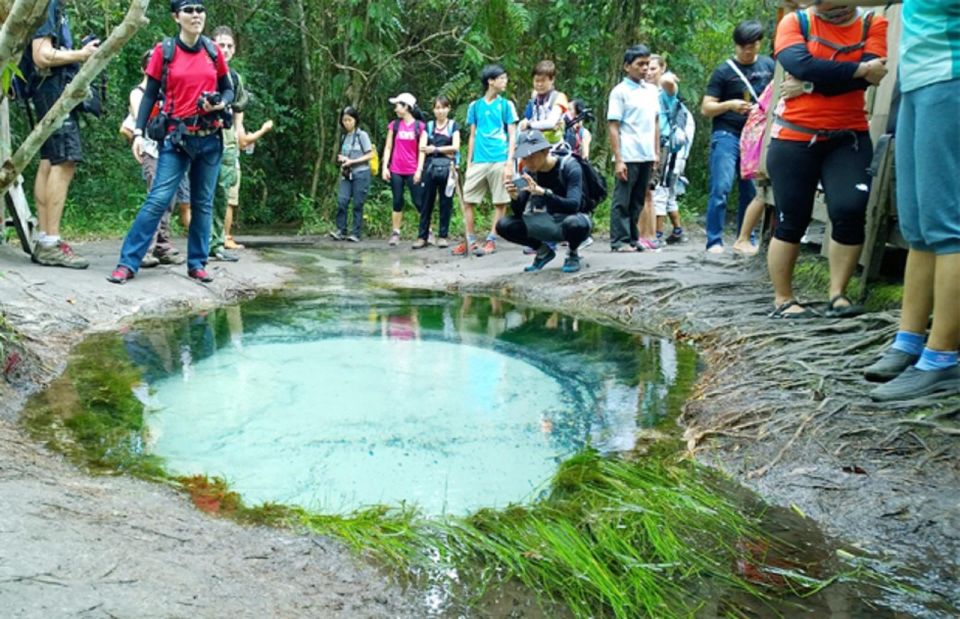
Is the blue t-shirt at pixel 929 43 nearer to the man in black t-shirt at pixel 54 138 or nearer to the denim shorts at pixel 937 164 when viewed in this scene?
the denim shorts at pixel 937 164

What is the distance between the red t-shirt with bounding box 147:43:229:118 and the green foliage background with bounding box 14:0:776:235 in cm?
564

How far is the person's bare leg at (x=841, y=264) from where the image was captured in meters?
4.49

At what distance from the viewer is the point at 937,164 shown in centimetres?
319

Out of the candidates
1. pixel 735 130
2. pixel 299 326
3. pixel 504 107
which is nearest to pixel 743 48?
pixel 735 130

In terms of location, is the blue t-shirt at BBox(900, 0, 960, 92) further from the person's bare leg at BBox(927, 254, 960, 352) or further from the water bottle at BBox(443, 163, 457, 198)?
the water bottle at BBox(443, 163, 457, 198)

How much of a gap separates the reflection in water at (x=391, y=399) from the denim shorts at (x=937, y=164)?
132 cm

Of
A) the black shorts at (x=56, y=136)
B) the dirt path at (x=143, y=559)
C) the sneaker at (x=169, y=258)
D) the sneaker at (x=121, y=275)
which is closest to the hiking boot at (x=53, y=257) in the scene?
the sneaker at (x=121, y=275)

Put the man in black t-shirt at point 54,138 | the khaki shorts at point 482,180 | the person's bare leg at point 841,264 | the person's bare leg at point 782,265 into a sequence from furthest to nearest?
the khaki shorts at point 482,180
the man in black t-shirt at point 54,138
the person's bare leg at point 782,265
the person's bare leg at point 841,264

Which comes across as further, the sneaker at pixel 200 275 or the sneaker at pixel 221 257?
the sneaker at pixel 221 257

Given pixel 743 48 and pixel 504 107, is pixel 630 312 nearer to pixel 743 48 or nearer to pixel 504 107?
pixel 743 48

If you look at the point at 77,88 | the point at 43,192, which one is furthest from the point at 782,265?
the point at 43,192

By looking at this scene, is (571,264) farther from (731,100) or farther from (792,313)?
(792,313)

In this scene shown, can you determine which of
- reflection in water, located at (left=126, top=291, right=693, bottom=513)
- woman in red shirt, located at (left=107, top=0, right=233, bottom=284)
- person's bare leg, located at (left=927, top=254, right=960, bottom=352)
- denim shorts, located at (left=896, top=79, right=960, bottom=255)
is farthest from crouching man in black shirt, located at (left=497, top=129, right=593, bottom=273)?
person's bare leg, located at (left=927, top=254, right=960, bottom=352)

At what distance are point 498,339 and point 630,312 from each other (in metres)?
1.19
